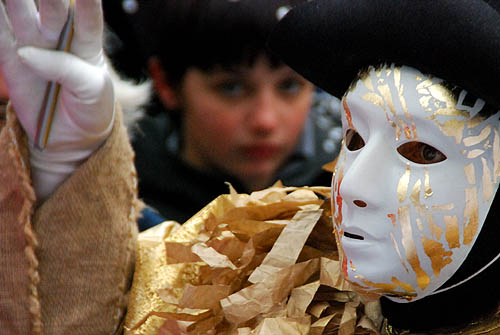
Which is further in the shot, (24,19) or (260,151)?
(260,151)

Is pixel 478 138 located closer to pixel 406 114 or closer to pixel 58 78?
pixel 406 114

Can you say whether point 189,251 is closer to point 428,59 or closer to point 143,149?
point 428,59

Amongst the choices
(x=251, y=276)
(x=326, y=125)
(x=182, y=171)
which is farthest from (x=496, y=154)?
(x=326, y=125)

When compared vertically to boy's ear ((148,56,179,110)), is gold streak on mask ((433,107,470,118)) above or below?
above

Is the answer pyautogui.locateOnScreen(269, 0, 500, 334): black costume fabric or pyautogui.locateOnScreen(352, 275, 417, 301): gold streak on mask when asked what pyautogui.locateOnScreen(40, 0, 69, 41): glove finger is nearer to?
pyautogui.locateOnScreen(269, 0, 500, 334): black costume fabric

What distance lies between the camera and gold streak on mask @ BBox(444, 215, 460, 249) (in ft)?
3.51

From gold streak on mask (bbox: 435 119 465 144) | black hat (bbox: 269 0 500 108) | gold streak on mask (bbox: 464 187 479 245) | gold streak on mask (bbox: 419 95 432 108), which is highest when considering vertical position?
black hat (bbox: 269 0 500 108)

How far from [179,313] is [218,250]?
115mm

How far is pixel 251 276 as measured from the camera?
1.25 meters

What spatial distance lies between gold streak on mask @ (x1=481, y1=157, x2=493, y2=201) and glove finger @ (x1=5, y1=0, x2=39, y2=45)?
2.27 feet

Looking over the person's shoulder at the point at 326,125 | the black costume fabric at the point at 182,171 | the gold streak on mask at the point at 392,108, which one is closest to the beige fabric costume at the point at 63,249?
the gold streak on mask at the point at 392,108

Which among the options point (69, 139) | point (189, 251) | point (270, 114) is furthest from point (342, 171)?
point (270, 114)

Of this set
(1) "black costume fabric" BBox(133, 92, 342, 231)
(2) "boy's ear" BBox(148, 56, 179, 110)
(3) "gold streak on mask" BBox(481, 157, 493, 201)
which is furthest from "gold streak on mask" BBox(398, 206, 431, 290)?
(2) "boy's ear" BBox(148, 56, 179, 110)

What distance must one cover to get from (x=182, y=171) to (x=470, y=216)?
1.37 meters
